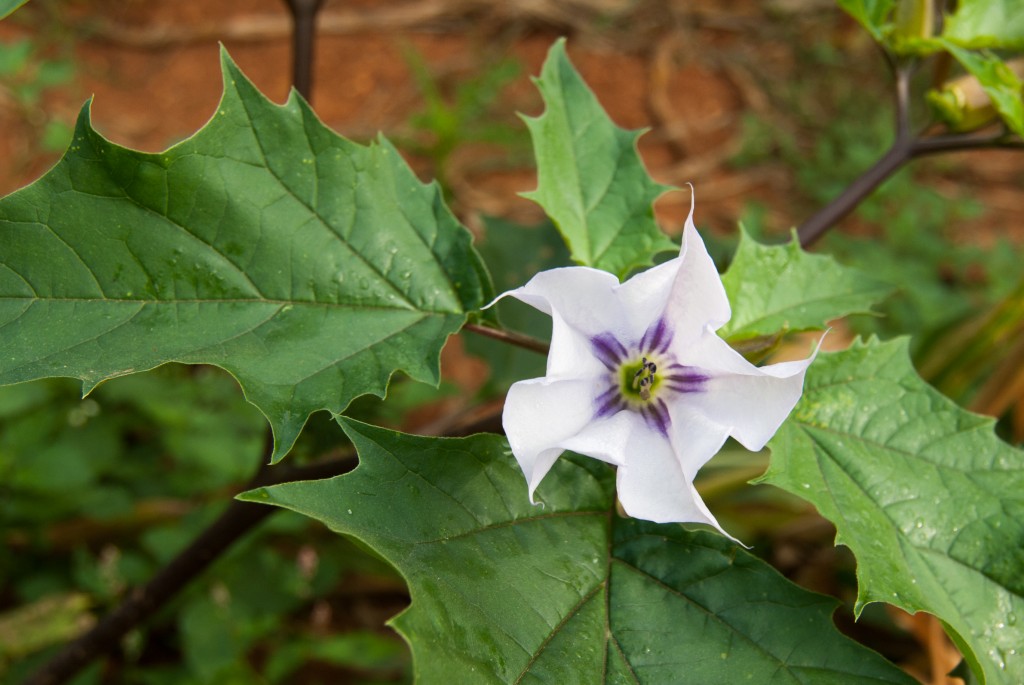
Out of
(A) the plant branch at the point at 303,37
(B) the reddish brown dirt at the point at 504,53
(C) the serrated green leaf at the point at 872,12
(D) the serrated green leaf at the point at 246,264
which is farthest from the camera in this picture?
(B) the reddish brown dirt at the point at 504,53

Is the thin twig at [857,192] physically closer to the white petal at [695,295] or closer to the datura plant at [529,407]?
the datura plant at [529,407]

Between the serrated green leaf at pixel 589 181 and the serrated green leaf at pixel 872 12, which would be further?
the serrated green leaf at pixel 872 12

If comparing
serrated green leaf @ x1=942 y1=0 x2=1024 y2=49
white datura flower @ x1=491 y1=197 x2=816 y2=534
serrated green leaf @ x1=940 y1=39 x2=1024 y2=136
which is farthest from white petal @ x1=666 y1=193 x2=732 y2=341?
serrated green leaf @ x1=942 y1=0 x2=1024 y2=49

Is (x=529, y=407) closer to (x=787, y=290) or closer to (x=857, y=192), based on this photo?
(x=787, y=290)

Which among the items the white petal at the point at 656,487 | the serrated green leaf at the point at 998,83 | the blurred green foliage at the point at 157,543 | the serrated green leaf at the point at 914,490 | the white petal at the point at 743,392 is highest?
the serrated green leaf at the point at 998,83

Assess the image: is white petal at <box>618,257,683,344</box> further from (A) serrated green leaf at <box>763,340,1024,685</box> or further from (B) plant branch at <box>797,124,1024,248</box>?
(B) plant branch at <box>797,124,1024,248</box>

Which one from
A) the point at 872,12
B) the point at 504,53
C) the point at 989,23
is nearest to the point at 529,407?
the point at 872,12

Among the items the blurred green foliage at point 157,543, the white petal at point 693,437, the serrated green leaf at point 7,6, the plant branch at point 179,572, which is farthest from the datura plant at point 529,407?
the blurred green foliage at point 157,543
